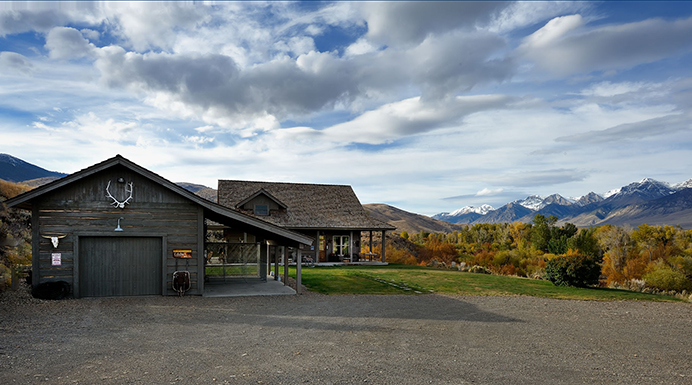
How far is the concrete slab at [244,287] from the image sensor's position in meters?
15.2

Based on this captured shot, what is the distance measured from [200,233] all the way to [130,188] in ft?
8.26

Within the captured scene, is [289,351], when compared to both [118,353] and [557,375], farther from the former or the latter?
[557,375]

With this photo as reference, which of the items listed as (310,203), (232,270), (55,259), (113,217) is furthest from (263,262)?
(310,203)

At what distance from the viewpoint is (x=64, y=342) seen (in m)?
8.37

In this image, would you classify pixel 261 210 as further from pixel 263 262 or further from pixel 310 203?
pixel 263 262

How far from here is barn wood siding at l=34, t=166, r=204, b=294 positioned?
1340 centimetres

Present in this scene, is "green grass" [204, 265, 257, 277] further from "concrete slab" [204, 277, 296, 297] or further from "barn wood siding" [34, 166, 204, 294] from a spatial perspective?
"barn wood siding" [34, 166, 204, 294]

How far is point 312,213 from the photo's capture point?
98.6ft

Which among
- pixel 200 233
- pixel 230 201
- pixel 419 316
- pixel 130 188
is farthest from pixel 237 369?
pixel 230 201

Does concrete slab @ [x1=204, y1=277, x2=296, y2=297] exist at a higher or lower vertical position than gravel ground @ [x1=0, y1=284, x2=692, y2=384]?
lower

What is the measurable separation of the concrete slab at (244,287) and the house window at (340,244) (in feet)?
35.1

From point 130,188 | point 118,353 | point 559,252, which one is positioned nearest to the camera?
point 118,353

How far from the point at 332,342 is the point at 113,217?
879 centimetres

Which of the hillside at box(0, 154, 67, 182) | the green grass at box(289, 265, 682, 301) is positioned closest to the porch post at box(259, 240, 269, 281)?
the green grass at box(289, 265, 682, 301)
